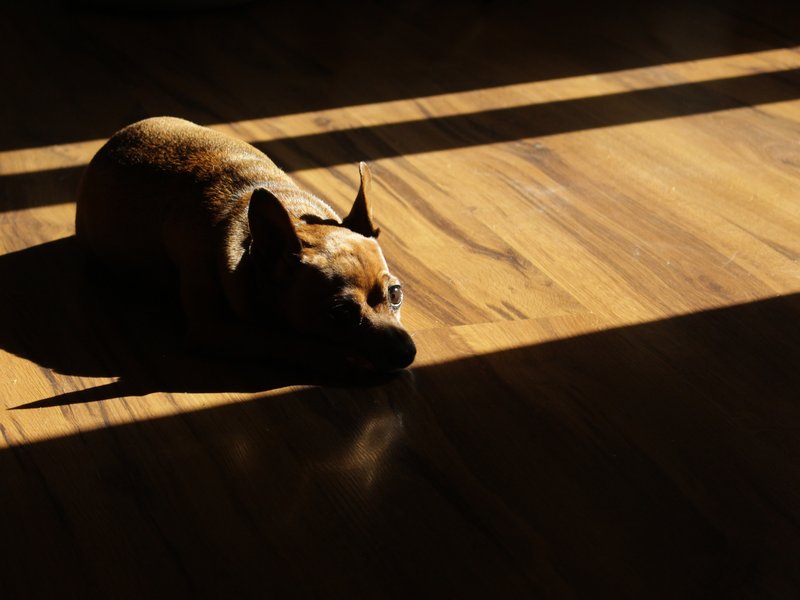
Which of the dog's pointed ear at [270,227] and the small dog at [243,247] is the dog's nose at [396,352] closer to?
the small dog at [243,247]

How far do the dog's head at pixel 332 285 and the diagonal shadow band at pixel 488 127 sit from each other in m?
0.88

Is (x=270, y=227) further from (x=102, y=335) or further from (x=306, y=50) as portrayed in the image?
(x=306, y=50)

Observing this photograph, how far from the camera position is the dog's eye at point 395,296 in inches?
74.9

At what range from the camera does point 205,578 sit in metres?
1.46

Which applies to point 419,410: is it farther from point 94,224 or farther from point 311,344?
point 94,224

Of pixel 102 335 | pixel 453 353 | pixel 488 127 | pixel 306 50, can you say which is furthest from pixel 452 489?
pixel 306 50

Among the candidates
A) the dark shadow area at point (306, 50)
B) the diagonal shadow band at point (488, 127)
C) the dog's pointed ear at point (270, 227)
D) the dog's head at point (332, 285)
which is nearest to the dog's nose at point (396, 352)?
the dog's head at point (332, 285)

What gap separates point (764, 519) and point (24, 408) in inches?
49.2

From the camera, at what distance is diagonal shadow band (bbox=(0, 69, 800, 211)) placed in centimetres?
261

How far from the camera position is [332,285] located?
1.83 metres

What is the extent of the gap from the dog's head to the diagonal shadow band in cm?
88

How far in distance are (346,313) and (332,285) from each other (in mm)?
56

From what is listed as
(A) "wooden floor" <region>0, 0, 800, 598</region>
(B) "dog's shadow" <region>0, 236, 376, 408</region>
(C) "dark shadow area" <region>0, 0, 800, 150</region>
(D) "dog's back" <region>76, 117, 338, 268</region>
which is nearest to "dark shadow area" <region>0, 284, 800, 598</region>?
(A) "wooden floor" <region>0, 0, 800, 598</region>

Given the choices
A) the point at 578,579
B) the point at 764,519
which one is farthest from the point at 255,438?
the point at 764,519
